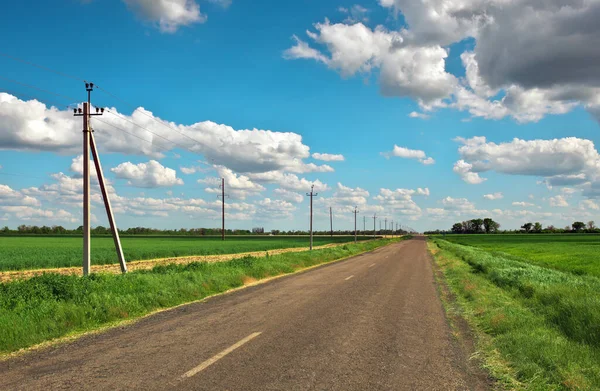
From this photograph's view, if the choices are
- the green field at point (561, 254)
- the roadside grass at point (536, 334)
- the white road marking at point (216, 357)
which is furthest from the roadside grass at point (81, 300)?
the green field at point (561, 254)

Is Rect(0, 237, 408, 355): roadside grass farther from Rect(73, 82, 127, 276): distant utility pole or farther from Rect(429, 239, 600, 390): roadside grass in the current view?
Rect(429, 239, 600, 390): roadside grass

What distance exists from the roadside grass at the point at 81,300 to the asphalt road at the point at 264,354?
97 cm

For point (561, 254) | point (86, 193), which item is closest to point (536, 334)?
point (86, 193)

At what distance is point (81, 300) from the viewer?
1133 centimetres

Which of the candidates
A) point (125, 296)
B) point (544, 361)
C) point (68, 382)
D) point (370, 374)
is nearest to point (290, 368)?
point (370, 374)

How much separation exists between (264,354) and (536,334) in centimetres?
557

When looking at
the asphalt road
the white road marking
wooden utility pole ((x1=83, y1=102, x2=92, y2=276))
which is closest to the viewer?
the asphalt road

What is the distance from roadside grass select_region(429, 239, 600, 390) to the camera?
6.18 metres

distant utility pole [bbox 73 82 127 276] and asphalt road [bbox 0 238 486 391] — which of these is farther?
distant utility pole [bbox 73 82 127 276]

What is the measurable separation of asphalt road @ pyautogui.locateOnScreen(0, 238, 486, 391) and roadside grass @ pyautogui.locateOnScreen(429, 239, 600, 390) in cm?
71

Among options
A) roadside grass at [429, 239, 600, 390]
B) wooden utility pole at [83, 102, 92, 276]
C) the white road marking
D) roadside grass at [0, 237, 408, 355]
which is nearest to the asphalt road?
the white road marking

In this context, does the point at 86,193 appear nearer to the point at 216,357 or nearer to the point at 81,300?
the point at 81,300

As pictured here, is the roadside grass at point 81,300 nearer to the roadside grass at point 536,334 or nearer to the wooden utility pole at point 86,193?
the wooden utility pole at point 86,193

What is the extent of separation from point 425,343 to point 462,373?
1766 mm
